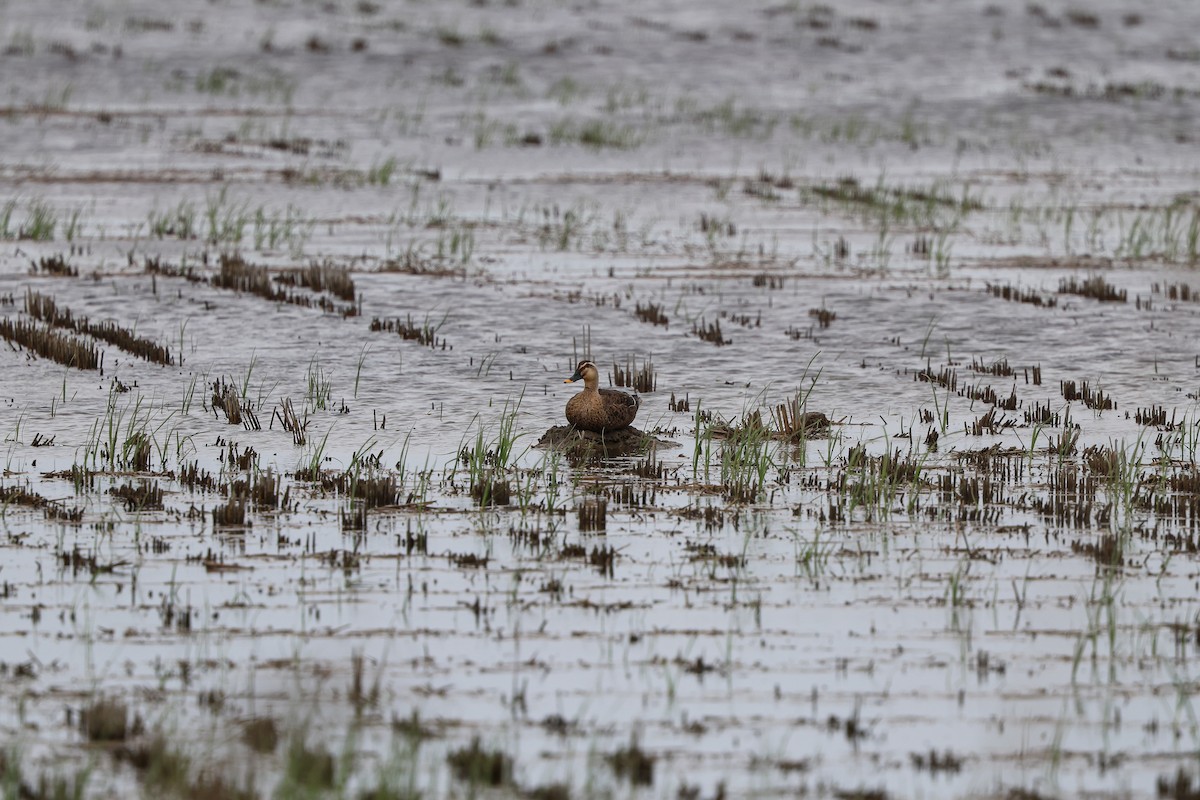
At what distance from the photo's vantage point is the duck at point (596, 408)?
10.2 meters

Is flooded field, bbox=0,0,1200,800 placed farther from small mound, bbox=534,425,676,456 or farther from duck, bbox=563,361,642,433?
duck, bbox=563,361,642,433

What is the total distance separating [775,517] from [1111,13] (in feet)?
123

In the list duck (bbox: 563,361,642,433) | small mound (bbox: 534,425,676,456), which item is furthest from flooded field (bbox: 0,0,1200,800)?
duck (bbox: 563,361,642,433)

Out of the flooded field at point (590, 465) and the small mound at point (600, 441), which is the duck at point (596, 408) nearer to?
the small mound at point (600, 441)

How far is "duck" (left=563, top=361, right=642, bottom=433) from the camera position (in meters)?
10.2

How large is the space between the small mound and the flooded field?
1.2 inches

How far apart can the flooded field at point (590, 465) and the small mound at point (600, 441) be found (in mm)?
31

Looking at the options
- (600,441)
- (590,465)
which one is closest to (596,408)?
(600,441)

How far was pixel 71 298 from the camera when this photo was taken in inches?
593

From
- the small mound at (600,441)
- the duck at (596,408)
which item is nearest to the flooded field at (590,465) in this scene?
the small mound at (600,441)

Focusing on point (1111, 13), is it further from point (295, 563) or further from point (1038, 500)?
Answer: point (295, 563)

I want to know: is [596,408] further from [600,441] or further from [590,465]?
[590,465]

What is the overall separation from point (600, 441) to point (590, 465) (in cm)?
31

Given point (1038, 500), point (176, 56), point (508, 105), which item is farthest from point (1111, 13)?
point (1038, 500)
